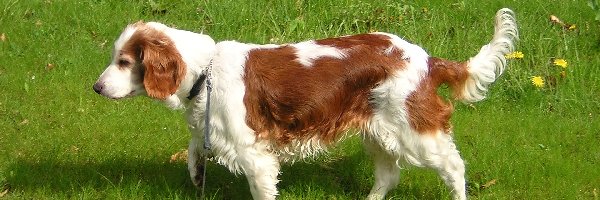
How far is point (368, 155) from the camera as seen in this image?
596cm

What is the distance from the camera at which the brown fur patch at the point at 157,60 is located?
4848mm

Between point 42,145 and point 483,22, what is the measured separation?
387cm

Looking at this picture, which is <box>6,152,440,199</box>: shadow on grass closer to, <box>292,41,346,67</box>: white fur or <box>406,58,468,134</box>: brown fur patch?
<box>406,58,468,134</box>: brown fur patch

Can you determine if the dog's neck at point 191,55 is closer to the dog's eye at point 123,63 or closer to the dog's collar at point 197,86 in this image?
the dog's collar at point 197,86

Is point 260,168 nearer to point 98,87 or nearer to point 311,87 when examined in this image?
point 311,87

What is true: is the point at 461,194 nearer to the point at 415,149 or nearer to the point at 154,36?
the point at 415,149

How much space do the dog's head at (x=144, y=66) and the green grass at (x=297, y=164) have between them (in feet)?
3.12

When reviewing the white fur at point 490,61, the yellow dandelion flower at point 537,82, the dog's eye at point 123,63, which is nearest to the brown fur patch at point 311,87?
the white fur at point 490,61

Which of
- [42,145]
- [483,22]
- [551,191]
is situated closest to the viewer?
[551,191]

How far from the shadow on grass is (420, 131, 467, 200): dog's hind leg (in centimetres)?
45

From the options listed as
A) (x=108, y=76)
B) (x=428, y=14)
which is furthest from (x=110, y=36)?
(x=108, y=76)

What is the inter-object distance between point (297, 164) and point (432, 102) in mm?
1472

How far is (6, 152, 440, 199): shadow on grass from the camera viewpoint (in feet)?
18.9

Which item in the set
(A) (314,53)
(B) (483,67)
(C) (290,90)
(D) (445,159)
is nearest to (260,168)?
(C) (290,90)
